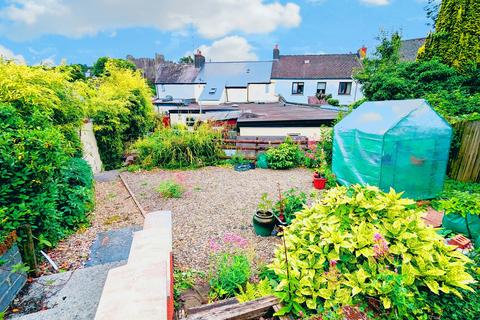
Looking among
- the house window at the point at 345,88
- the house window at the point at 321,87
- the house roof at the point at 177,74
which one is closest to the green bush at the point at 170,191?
the house roof at the point at 177,74

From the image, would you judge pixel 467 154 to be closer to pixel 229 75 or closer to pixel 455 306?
pixel 455 306

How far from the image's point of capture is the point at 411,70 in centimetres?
999

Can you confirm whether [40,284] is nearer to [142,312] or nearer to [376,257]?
[142,312]

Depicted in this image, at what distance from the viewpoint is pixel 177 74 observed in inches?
1102

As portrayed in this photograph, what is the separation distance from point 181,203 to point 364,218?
4783 millimetres

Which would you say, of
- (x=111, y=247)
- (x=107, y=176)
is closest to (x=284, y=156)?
(x=107, y=176)

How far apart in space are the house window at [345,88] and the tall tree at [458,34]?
15787 millimetres

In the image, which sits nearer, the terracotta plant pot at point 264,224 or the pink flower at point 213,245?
the pink flower at point 213,245

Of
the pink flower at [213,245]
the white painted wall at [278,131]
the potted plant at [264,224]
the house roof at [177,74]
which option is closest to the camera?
the pink flower at [213,245]

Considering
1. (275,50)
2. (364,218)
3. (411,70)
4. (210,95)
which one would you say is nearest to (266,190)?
(364,218)

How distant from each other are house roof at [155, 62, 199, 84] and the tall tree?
2206cm

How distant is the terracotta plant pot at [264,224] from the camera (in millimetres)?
4324

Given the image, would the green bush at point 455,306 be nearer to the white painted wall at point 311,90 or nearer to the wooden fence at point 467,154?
the wooden fence at point 467,154

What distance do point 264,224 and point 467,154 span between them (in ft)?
20.4
